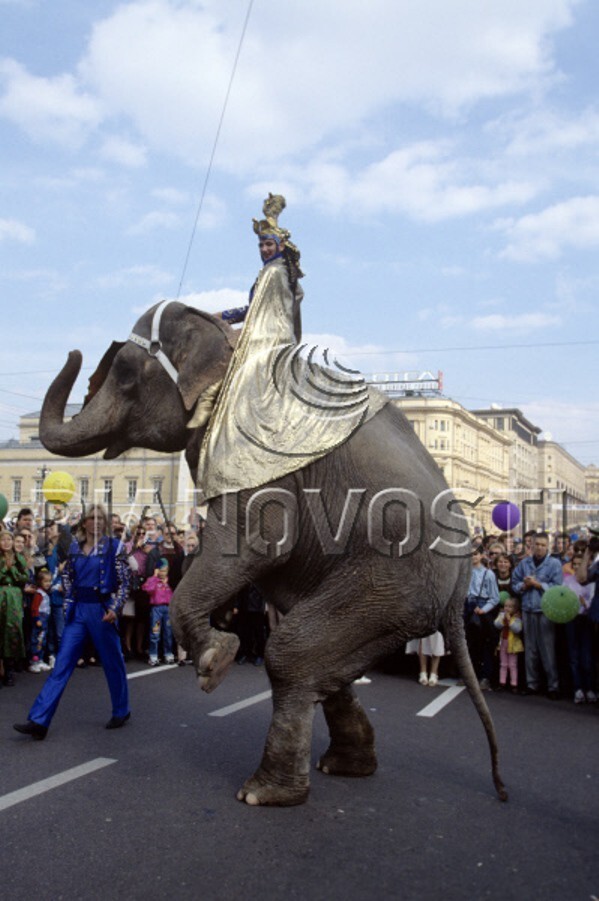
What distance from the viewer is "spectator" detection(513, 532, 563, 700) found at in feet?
26.5

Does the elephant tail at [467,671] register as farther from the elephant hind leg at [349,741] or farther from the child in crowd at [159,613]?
the child in crowd at [159,613]

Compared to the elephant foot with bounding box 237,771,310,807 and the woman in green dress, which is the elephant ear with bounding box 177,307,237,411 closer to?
the elephant foot with bounding box 237,771,310,807

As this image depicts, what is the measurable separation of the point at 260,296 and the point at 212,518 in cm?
122

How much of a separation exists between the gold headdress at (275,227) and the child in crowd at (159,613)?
599 centimetres

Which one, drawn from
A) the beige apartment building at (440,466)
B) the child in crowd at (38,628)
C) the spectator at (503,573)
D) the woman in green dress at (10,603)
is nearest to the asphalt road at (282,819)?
the woman in green dress at (10,603)

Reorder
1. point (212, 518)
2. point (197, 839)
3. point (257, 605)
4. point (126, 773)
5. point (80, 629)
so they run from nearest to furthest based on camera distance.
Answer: point (197, 839) → point (212, 518) → point (126, 773) → point (80, 629) → point (257, 605)

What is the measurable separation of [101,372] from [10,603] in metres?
4.19

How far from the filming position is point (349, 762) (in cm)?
441

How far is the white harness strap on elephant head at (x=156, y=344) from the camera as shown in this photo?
159 inches

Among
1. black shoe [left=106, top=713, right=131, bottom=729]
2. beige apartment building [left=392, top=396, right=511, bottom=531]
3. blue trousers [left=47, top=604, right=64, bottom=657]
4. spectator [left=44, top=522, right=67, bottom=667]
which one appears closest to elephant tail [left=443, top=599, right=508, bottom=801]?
black shoe [left=106, top=713, right=131, bottom=729]

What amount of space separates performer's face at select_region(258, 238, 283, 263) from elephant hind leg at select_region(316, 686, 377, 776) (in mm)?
2464

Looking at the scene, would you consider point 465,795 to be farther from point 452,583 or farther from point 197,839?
point 197,839

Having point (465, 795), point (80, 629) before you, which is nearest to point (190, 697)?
point (80, 629)

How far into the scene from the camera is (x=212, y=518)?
367cm
